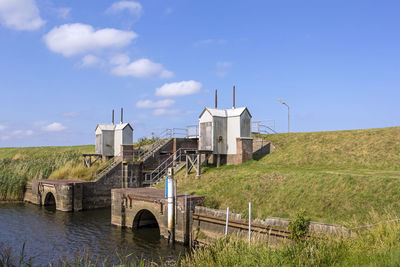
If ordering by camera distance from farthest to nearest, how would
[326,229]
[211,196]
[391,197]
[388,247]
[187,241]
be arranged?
[211,196], [187,241], [391,197], [326,229], [388,247]

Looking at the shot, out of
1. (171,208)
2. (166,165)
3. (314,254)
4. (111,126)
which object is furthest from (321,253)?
(111,126)

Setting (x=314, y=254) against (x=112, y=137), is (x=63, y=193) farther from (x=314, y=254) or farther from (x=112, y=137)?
(x=314, y=254)

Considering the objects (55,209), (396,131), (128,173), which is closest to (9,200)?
(55,209)

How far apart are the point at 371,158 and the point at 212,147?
41.8 feet

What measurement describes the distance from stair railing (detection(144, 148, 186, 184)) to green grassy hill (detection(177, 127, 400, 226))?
3.21m

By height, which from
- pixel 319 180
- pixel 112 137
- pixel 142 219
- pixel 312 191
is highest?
pixel 112 137

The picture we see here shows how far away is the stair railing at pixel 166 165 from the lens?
3291 cm

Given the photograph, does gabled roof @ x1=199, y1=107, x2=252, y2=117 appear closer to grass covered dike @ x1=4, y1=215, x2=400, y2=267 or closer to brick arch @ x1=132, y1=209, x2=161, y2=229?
brick arch @ x1=132, y1=209, x2=161, y2=229

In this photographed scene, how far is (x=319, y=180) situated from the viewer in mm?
20156

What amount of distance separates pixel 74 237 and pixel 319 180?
15.7 metres

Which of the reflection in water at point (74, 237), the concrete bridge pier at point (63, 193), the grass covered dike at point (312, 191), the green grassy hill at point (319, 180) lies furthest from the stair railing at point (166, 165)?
the concrete bridge pier at point (63, 193)

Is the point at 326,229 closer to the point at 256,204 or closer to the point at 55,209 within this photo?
the point at 256,204

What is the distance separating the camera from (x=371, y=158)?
1016 inches

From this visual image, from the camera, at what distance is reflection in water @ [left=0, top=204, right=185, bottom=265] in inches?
719
